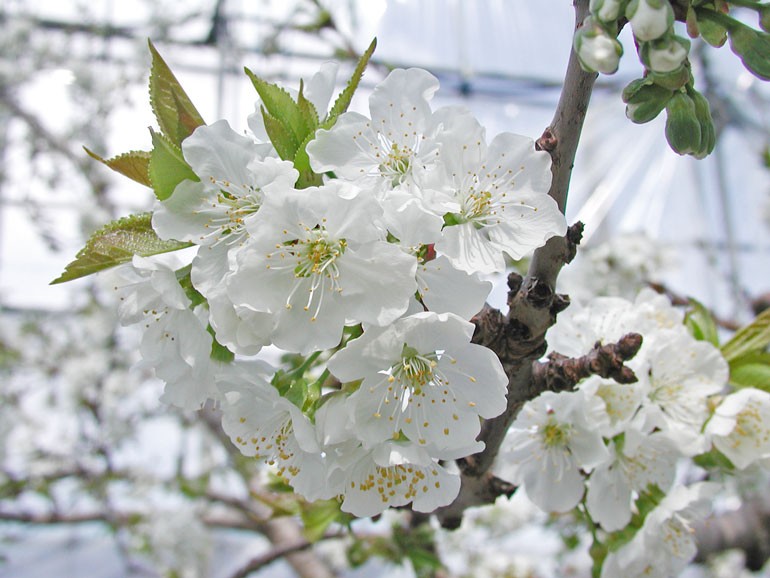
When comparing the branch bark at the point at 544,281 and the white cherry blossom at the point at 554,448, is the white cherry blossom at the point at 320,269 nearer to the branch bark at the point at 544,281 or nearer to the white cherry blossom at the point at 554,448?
the branch bark at the point at 544,281

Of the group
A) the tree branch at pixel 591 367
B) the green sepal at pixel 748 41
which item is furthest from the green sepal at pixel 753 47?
the tree branch at pixel 591 367

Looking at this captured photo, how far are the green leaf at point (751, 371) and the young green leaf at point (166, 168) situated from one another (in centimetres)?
79

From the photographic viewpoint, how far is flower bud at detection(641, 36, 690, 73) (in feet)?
1.60

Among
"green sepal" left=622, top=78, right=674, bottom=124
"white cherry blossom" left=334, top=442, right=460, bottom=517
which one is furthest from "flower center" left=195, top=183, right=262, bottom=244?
"green sepal" left=622, top=78, right=674, bottom=124

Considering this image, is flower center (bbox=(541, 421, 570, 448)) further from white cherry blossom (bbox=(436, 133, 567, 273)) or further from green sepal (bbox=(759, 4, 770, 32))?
green sepal (bbox=(759, 4, 770, 32))

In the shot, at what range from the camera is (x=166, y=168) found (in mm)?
639

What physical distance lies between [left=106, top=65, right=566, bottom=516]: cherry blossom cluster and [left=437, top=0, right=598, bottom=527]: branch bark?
0.07 feet

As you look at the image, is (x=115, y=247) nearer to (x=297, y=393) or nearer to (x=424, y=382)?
(x=297, y=393)

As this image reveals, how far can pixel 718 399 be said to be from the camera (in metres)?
0.89

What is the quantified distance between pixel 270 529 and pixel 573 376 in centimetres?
165

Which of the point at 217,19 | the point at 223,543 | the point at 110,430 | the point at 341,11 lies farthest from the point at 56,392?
the point at 217,19

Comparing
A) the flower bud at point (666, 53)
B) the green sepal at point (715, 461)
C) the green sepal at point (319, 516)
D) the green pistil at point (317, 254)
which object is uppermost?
the flower bud at point (666, 53)

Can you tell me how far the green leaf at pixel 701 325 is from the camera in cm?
95

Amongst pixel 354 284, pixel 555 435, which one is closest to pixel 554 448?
pixel 555 435
